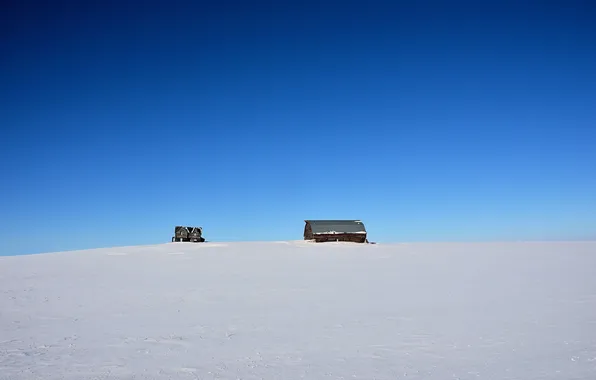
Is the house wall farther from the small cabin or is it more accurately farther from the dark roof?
the dark roof

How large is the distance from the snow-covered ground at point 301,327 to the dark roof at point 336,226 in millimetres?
29400

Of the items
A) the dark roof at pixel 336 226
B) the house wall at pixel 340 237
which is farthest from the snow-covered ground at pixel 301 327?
the dark roof at pixel 336 226

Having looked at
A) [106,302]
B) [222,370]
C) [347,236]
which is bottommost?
[222,370]

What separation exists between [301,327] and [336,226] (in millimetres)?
38664

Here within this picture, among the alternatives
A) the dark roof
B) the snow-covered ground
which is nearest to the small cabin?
the dark roof

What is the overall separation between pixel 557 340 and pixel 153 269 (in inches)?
689

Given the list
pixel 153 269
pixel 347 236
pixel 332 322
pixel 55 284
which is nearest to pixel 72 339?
pixel 332 322

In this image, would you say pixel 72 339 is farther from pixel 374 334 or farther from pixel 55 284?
pixel 55 284

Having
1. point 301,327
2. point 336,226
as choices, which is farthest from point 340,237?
point 301,327

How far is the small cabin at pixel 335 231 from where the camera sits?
46031 mm

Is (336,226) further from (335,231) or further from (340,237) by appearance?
(340,237)

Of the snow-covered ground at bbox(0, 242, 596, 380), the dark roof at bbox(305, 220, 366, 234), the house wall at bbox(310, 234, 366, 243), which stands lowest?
the snow-covered ground at bbox(0, 242, 596, 380)

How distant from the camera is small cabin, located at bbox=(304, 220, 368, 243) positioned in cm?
4603

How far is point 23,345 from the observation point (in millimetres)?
7734
